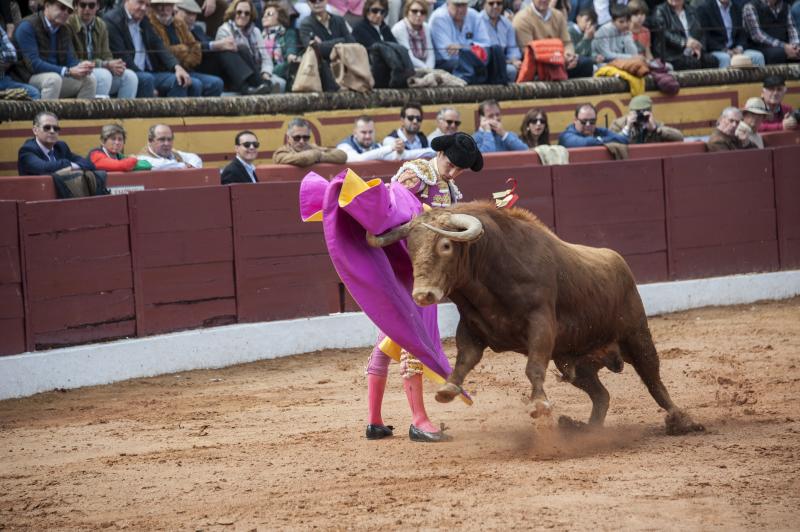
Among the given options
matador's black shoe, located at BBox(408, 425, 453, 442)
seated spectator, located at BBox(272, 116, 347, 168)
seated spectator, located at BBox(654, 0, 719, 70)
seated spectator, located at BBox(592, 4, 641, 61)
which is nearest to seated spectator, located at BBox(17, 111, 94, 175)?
seated spectator, located at BBox(272, 116, 347, 168)

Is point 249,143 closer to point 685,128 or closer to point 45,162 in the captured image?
point 45,162

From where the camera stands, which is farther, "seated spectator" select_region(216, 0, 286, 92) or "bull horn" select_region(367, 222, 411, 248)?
"seated spectator" select_region(216, 0, 286, 92)

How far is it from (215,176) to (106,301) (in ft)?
4.32

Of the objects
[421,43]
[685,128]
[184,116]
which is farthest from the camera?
[685,128]

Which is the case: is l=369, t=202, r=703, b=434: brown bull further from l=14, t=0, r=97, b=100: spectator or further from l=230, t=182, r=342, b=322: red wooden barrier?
l=14, t=0, r=97, b=100: spectator

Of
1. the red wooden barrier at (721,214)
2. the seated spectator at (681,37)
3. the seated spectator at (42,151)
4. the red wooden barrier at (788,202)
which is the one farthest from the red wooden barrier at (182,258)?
the seated spectator at (681,37)

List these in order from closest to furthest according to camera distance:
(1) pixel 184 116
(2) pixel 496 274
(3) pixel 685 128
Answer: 1. (2) pixel 496 274
2. (1) pixel 184 116
3. (3) pixel 685 128

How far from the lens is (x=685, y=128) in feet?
40.1

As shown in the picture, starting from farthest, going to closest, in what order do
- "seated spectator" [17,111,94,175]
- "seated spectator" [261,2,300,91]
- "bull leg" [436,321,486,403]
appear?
"seated spectator" [261,2,300,91] < "seated spectator" [17,111,94,175] < "bull leg" [436,321,486,403]

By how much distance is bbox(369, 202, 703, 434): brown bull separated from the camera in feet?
15.7

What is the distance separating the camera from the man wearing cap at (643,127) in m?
10.8

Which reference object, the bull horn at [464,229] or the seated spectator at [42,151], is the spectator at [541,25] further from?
the bull horn at [464,229]

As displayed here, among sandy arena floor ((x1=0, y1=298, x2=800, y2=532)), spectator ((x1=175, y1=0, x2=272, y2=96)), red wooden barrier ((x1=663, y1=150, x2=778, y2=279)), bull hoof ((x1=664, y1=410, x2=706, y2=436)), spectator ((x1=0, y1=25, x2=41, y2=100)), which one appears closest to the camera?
sandy arena floor ((x1=0, y1=298, x2=800, y2=532))

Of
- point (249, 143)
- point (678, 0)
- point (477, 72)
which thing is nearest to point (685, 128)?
point (678, 0)
